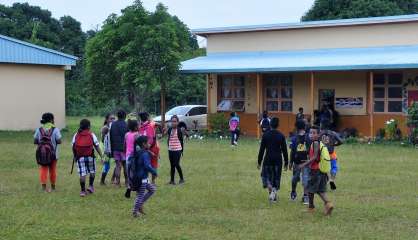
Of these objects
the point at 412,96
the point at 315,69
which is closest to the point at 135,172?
the point at 315,69

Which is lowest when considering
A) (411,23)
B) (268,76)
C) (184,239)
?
(184,239)

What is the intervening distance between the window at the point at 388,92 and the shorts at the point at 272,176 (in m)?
17.2

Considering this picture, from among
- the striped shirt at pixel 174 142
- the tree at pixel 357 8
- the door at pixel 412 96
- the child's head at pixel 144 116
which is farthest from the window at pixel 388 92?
the tree at pixel 357 8

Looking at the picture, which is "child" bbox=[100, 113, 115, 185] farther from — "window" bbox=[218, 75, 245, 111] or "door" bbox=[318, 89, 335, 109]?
"window" bbox=[218, 75, 245, 111]

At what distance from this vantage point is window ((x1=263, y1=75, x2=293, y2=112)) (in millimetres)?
31219

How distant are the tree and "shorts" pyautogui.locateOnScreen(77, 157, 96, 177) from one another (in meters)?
38.5

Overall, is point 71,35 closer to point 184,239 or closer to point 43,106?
point 43,106

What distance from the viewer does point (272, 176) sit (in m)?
12.3

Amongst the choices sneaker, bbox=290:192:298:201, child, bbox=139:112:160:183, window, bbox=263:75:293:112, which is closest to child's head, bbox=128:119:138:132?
child, bbox=139:112:160:183

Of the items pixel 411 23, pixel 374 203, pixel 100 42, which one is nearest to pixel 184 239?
pixel 374 203

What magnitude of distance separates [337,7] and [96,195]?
132ft

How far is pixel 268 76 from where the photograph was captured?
31.8 meters

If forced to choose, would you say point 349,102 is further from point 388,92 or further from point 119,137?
point 119,137

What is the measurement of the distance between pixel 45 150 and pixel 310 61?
17.3m
